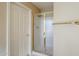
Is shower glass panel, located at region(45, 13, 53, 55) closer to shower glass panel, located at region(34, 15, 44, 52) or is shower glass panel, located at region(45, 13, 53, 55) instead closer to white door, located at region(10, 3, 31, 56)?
shower glass panel, located at region(34, 15, 44, 52)

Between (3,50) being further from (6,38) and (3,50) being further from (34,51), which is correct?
(34,51)

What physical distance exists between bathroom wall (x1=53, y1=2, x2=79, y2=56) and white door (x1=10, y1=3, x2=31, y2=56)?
2.01 feet

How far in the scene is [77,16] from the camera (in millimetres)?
1801

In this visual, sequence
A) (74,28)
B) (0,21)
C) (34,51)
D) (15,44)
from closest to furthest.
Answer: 1. (0,21)
2. (74,28)
3. (15,44)
4. (34,51)

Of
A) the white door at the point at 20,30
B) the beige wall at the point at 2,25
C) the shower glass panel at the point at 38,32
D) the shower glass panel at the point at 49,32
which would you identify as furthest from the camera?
the shower glass panel at the point at 38,32

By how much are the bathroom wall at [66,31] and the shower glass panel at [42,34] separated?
285mm

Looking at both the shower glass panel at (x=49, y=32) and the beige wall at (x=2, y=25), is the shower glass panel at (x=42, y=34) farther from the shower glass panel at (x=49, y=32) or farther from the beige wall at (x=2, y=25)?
the beige wall at (x=2, y=25)

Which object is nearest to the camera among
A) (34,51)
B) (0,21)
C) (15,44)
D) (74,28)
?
(0,21)

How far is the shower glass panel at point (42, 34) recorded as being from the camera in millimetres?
2193

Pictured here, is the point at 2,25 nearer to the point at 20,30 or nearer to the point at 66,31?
the point at 20,30

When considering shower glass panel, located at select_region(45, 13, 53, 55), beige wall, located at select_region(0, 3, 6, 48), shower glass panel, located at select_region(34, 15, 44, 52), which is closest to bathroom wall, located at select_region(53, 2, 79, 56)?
shower glass panel, located at select_region(45, 13, 53, 55)

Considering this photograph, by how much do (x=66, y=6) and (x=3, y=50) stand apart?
109 centimetres

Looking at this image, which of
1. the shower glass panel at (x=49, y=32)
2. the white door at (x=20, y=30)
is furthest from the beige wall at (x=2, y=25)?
the shower glass panel at (x=49, y=32)

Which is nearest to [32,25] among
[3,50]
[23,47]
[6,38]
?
[23,47]
